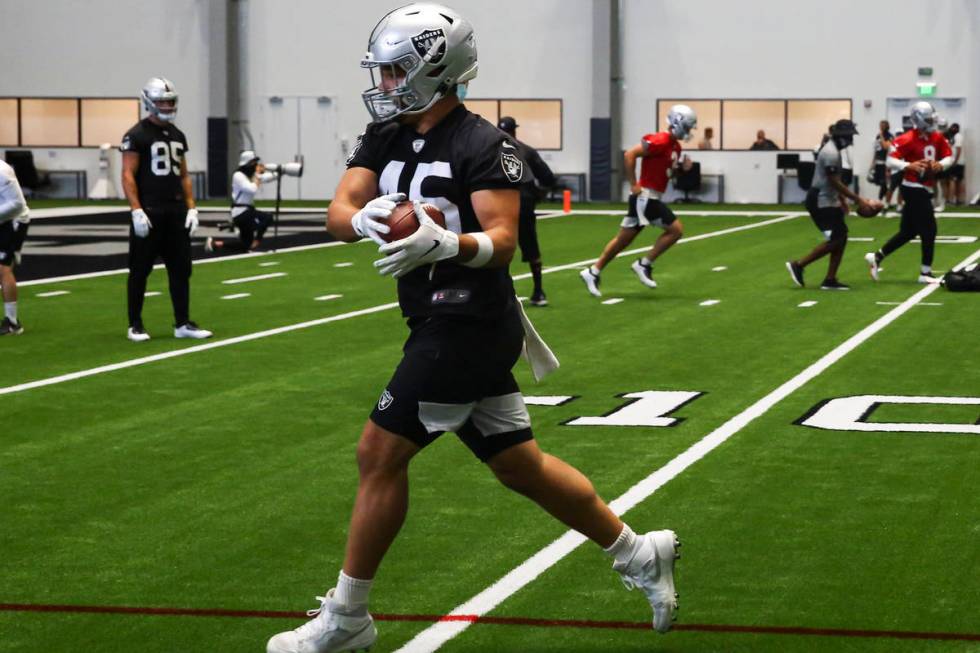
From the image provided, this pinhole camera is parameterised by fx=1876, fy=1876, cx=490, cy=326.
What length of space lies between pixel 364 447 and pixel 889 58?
132ft

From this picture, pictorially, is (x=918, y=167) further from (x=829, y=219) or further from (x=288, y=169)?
(x=288, y=169)

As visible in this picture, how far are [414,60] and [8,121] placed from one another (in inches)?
1825

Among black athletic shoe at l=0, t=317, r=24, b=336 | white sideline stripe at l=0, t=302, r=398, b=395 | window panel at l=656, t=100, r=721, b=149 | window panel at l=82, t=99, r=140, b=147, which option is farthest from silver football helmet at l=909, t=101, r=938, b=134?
window panel at l=82, t=99, r=140, b=147

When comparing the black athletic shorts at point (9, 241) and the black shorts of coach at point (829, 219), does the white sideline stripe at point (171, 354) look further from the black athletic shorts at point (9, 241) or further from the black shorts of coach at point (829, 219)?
the black shorts of coach at point (829, 219)

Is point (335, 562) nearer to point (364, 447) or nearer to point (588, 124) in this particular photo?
point (364, 447)

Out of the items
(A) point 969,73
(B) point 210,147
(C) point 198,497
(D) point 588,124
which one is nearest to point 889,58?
(A) point 969,73

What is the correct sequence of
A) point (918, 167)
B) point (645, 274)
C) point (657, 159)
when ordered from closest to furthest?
point (657, 159) < point (918, 167) < point (645, 274)

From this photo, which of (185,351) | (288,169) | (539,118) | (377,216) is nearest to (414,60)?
(377,216)

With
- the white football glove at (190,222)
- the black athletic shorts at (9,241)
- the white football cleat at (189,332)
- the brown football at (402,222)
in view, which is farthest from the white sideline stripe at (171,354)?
the brown football at (402,222)

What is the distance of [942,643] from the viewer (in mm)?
5695

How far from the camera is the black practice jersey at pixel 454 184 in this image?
18.0 ft

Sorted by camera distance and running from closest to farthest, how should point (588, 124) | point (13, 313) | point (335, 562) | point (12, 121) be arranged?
point (335, 562) → point (13, 313) → point (588, 124) → point (12, 121)

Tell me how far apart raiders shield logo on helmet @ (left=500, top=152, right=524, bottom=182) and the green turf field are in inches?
56.2

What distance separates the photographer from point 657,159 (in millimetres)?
19078
